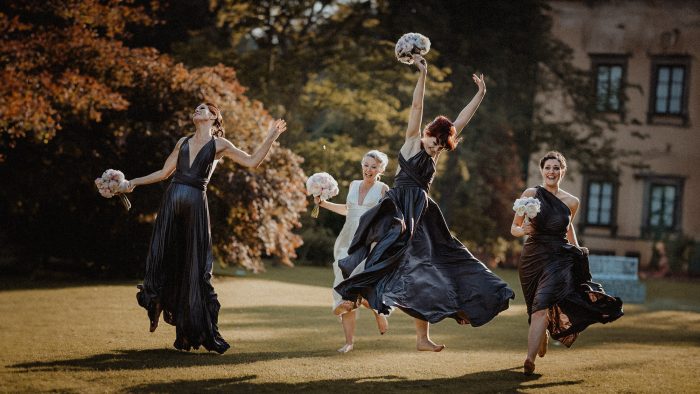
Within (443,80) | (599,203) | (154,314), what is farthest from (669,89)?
(154,314)

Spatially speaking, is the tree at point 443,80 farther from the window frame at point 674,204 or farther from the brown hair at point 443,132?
the brown hair at point 443,132

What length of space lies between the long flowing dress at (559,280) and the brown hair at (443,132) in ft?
3.89

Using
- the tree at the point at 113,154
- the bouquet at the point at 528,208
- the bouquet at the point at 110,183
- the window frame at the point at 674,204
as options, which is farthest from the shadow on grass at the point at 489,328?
the window frame at the point at 674,204

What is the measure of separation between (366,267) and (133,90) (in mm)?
12166

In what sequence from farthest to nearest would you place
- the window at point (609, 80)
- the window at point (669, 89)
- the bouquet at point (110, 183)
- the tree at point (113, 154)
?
the window at point (609, 80)
the window at point (669, 89)
the tree at point (113, 154)
the bouquet at point (110, 183)

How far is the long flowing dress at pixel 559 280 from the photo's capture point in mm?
8859

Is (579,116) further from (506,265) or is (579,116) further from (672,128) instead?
(506,265)

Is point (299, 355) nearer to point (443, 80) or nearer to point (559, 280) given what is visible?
point (559, 280)

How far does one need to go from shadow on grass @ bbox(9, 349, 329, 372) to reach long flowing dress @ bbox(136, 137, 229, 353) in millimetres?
171

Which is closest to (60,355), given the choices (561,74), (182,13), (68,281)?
(68,281)

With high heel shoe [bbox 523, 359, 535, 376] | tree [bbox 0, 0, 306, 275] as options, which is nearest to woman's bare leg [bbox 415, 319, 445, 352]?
high heel shoe [bbox 523, 359, 535, 376]

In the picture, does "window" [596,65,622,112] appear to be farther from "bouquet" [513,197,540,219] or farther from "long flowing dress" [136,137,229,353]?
"long flowing dress" [136,137,229,353]

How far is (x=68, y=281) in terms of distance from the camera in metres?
18.3

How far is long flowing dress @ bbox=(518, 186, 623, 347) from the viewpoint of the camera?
8.86 meters
